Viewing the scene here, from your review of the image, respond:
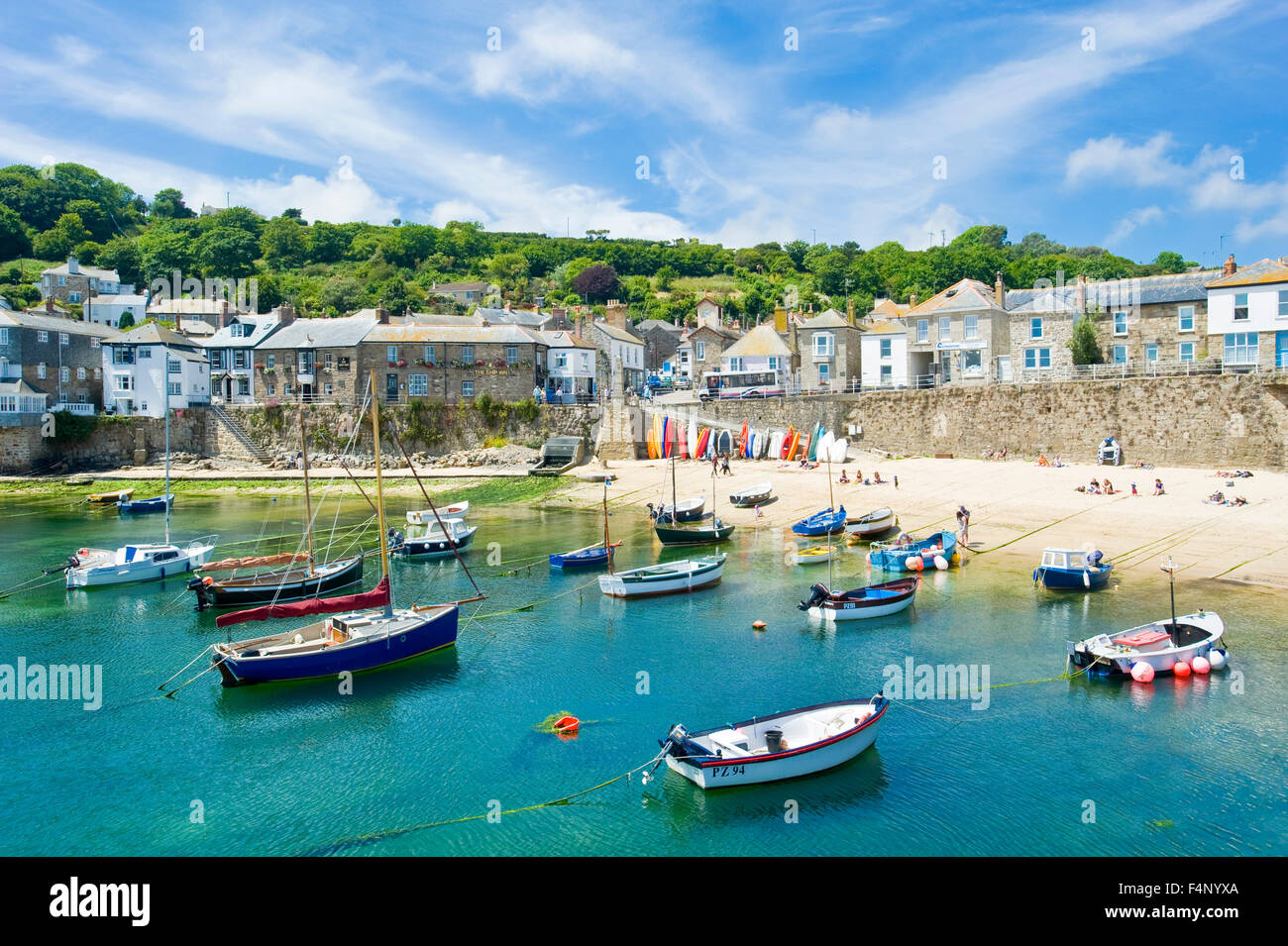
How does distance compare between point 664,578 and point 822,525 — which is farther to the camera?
point 822,525

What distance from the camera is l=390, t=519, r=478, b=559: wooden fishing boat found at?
38.6m

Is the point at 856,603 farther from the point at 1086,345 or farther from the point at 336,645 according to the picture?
the point at 1086,345

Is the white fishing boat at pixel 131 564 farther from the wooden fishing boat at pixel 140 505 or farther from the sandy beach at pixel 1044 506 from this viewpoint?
the sandy beach at pixel 1044 506

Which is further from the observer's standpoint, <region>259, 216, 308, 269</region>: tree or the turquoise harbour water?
<region>259, 216, 308, 269</region>: tree

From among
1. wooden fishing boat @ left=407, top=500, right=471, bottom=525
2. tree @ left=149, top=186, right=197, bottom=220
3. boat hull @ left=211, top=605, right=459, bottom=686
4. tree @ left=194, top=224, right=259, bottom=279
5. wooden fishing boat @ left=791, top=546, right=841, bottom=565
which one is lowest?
boat hull @ left=211, top=605, right=459, bottom=686

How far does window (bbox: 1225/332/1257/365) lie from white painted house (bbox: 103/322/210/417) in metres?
70.3

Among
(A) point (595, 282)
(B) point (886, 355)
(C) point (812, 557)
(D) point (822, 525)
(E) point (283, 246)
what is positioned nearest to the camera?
(C) point (812, 557)

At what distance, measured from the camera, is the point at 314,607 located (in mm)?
28031

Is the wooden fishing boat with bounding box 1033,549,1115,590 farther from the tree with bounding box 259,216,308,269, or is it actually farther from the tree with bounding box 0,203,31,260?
the tree with bounding box 0,203,31,260

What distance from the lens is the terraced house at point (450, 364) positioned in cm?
6569

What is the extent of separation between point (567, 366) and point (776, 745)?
54932mm

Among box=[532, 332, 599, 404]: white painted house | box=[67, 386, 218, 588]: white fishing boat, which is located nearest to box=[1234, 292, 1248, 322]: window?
box=[532, 332, 599, 404]: white painted house

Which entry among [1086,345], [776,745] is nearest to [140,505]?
[776,745]

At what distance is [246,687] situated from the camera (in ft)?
75.2
